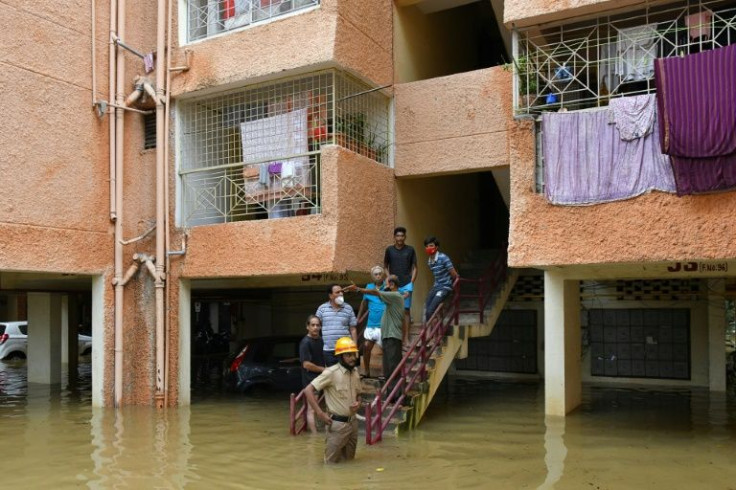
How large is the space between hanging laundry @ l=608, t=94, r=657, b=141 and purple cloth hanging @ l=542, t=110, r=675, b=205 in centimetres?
7

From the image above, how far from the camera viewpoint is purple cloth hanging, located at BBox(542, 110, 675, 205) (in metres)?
8.84

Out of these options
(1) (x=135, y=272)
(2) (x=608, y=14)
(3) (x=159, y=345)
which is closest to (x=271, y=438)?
(3) (x=159, y=345)

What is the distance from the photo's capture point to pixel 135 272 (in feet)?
40.7

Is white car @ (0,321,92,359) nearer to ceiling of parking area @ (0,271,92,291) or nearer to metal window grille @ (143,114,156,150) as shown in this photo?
ceiling of parking area @ (0,271,92,291)

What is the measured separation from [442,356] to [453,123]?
3991mm

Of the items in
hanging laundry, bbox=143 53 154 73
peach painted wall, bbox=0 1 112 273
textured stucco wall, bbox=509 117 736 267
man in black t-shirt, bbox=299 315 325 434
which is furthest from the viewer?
hanging laundry, bbox=143 53 154 73

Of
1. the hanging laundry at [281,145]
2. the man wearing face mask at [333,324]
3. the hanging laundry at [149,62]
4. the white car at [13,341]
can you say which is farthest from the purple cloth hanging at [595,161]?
the white car at [13,341]

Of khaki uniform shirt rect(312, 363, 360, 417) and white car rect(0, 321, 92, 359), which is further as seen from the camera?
white car rect(0, 321, 92, 359)

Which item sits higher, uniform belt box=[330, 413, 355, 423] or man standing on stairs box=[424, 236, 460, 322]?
man standing on stairs box=[424, 236, 460, 322]

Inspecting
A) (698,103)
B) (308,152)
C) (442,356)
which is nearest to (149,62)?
(308,152)

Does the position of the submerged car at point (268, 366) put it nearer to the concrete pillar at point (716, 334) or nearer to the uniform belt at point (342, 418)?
the uniform belt at point (342, 418)

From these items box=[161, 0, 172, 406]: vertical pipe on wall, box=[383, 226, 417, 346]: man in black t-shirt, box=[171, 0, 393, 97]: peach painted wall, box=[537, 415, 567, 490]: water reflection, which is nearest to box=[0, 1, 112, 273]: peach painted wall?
box=[161, 0, 172, 406]: vertical pipe on wall

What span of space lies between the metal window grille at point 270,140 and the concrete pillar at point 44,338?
6832mm

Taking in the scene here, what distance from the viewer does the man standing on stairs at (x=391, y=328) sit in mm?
9680
